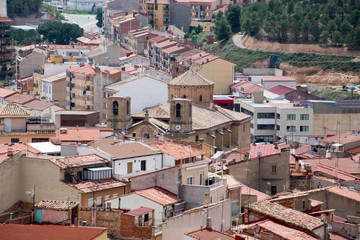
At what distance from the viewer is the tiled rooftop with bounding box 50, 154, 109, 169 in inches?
1668

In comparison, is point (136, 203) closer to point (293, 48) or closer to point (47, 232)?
point (47, 232)

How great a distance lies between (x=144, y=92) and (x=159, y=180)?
35.3 meters

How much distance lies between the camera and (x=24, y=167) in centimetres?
4247

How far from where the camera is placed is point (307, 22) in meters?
135

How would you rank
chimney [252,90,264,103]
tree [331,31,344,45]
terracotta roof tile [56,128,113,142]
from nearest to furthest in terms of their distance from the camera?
terracotta roof tile [56,128,113,142] < chimney [252,90,264,103] < tree [331,31,344,45]

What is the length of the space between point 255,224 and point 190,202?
10.2ft

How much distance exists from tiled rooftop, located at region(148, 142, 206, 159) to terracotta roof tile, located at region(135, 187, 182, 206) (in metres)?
3.47

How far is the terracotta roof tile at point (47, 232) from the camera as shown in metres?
34.2

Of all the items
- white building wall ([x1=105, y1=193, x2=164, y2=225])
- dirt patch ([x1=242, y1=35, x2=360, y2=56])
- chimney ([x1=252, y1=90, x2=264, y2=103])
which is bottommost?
dirt patch ([x1=242, y1=35, x2=360, y2=56])

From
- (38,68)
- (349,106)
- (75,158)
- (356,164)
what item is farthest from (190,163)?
(38,68)

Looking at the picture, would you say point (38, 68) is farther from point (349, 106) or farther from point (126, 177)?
point (126, 177)

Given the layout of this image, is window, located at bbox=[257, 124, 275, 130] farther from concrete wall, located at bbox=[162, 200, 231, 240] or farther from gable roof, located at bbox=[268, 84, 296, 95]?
concrete wall, located at bbox=[162, 200, 231, 240]

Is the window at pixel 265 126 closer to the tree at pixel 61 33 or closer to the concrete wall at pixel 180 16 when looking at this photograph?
the tree at pixel 61 33

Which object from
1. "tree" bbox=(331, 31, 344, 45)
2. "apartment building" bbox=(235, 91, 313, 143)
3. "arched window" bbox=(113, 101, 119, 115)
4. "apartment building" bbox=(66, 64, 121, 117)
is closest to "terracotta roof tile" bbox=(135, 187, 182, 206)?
"arched window" bbox=(113, 101, 119, 115)
